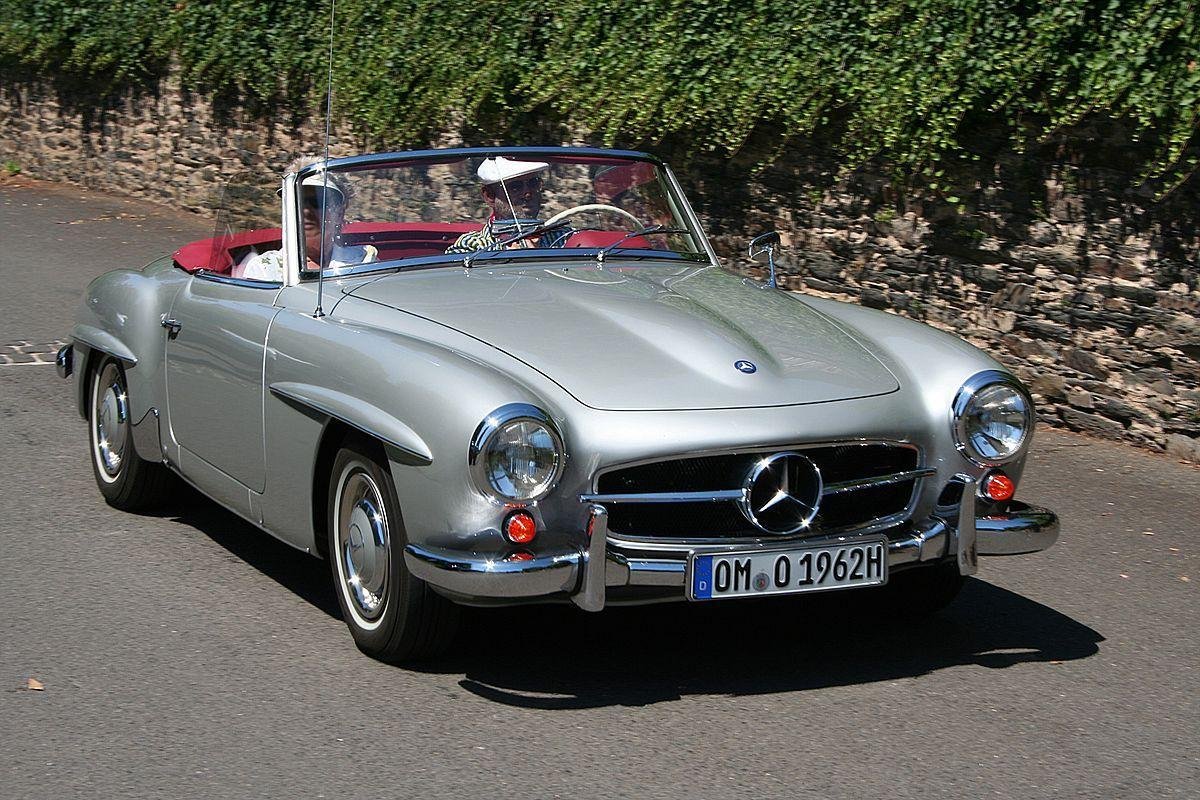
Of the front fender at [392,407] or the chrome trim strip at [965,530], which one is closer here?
the front fender at [392,407]

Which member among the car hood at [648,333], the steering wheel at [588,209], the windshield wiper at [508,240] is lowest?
the car hood at [648,333]

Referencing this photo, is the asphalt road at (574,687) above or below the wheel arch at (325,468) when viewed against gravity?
below

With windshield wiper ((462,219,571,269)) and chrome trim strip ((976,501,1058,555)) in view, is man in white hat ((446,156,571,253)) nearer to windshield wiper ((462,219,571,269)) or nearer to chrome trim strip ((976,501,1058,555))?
windshield wiper ((462,219,571,269))

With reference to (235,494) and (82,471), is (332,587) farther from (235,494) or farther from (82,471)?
(82,471)

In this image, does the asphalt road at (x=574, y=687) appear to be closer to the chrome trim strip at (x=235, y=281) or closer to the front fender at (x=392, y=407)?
the front fender at (x=392, y=407)

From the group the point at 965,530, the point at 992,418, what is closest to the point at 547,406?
the point at 965,530

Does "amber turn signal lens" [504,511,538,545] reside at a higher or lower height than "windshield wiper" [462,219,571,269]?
lower

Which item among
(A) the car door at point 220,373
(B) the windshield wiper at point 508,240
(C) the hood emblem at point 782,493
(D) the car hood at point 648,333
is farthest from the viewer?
(B) the windshield wiper at point 508,240

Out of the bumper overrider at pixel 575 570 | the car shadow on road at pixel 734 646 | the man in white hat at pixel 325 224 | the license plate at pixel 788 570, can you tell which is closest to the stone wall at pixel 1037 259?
the car shadow on road at pixel 734 646

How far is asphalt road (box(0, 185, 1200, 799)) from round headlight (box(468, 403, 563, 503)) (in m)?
0.64

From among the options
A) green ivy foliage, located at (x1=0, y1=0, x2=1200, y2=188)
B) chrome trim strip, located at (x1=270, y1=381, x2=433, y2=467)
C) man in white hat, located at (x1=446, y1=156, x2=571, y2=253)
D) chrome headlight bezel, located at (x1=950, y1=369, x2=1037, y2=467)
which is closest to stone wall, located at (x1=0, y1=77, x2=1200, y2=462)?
green ivy foliage, located at (x1=0, y1=0, x2=1200, y2=188)

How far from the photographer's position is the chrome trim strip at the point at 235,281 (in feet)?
18.2

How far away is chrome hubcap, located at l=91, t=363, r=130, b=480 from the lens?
6.48m

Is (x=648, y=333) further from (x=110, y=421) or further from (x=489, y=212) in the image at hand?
(x=110, y=421)
